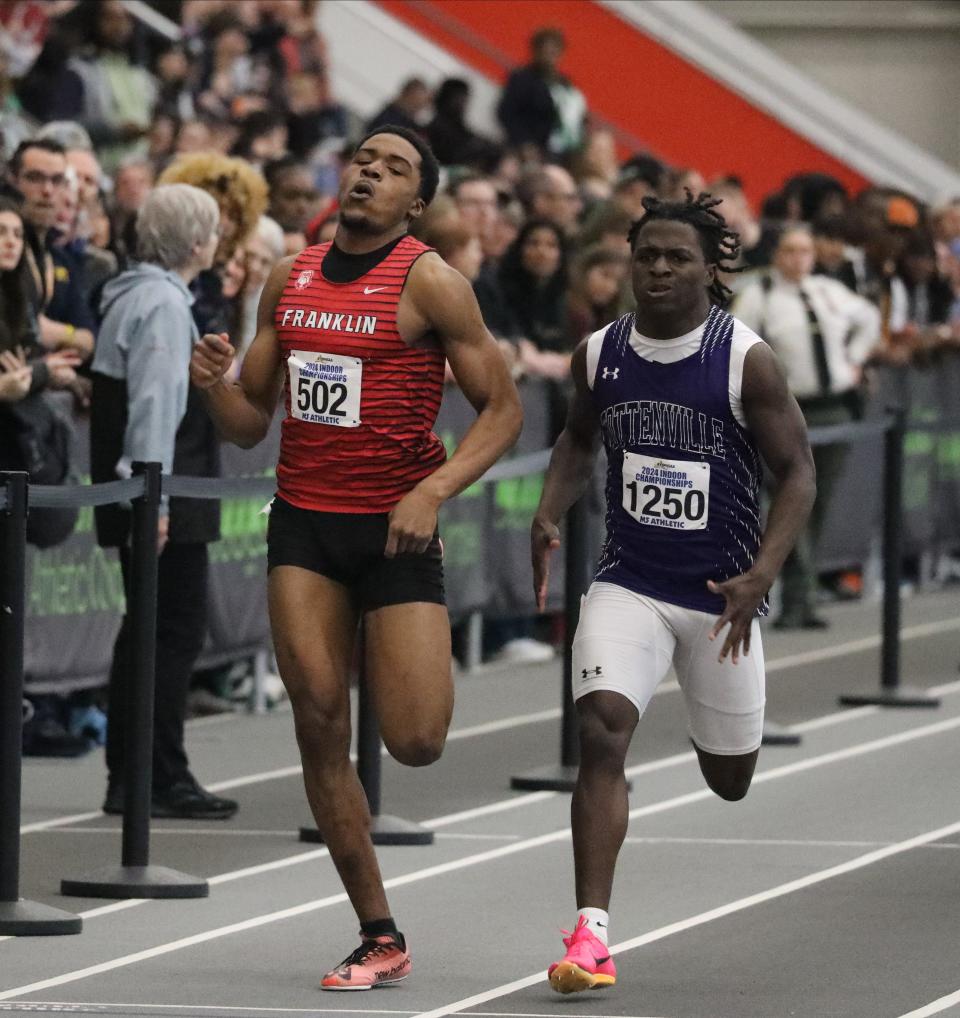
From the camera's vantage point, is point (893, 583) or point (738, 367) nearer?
point (738, 367)

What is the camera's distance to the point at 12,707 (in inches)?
307

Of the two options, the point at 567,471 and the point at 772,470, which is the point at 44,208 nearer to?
the point at 567,471

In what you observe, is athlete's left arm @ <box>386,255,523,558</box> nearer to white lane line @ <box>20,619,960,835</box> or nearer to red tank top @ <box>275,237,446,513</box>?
red tank top @ <box>275,237,446,513</box>

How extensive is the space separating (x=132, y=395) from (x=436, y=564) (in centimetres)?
258

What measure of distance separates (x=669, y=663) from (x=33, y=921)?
6.33 feet

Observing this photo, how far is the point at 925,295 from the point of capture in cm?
1830

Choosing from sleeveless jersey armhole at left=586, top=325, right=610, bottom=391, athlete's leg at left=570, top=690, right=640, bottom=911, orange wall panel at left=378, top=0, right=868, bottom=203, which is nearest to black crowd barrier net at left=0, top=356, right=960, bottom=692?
sleeveless jersey armhole at left=586, top=325, right=610, bottom=391

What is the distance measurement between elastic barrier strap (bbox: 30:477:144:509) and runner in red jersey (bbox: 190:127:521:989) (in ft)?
2.97

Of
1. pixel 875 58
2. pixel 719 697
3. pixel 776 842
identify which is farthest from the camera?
pixel 875 58

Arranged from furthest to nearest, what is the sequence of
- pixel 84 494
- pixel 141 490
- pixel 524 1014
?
pixel 141 490 < pixel 84 494 < pixel 524 1014

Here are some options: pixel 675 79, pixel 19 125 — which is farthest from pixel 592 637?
pixel 675 79

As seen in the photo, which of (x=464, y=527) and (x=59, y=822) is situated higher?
(x=464, y=527)

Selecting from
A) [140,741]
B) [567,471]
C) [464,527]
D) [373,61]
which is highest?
[373,61]

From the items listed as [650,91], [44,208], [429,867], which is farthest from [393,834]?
[650,91]
